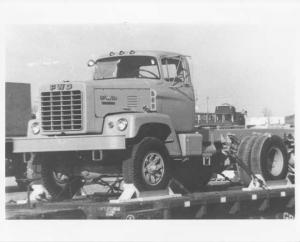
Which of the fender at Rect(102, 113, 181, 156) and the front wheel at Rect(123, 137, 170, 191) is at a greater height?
the fender at Rect(102, 113, 181, 156)

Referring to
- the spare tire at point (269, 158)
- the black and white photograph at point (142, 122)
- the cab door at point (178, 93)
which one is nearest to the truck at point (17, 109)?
the black and white photograph at point (142, 122)

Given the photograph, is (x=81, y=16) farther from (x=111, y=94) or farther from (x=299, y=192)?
(x=299, y=192)

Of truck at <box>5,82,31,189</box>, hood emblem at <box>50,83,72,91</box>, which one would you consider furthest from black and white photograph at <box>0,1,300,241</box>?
truck at <box>5,82,31,189</box>

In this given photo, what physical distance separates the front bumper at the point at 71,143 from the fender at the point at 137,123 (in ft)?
0.76

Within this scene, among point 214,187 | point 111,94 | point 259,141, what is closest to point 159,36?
point 111,94

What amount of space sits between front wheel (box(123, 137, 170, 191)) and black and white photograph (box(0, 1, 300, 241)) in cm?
2

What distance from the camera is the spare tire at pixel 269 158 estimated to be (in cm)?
1284

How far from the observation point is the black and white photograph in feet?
35.1

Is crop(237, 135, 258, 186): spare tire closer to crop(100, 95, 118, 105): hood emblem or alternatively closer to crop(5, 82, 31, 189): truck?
crop(100, 95, 118, 105): hood emblem

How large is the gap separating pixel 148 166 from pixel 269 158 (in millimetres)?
2977

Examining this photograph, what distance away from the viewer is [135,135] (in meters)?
10.9

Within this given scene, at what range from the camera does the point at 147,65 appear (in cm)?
1232

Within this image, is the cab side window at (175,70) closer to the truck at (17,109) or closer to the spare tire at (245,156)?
the spare tire at (245,156)

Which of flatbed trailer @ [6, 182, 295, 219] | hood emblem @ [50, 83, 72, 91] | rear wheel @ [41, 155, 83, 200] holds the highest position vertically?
hood emblem @ [50, 83, 72, 91]
